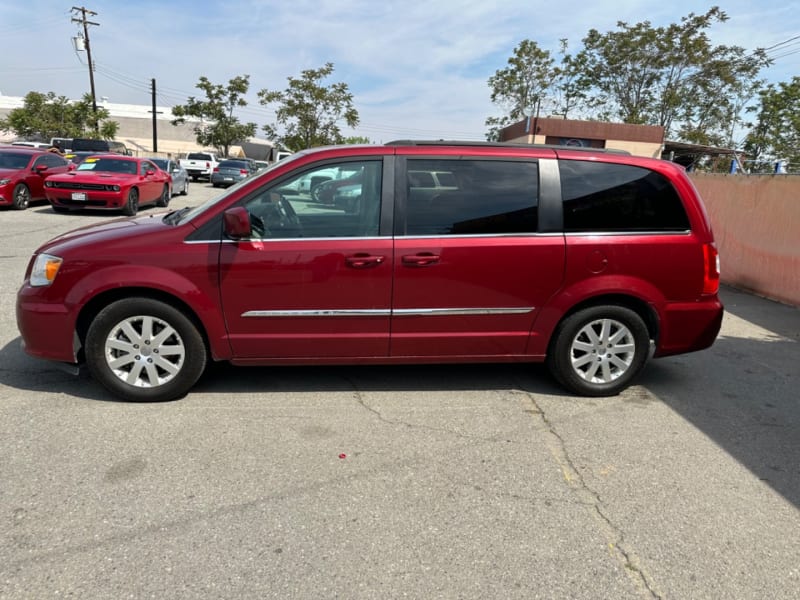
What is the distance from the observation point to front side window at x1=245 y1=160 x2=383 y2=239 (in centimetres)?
389

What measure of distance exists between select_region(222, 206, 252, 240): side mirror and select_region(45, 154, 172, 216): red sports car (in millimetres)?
11198

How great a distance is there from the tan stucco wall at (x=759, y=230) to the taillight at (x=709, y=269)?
16.6ft

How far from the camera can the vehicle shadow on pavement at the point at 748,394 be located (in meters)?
3.55

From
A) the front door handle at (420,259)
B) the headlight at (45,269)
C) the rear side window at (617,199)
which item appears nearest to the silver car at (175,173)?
the headlight at (45,269)

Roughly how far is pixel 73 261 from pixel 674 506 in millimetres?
3944

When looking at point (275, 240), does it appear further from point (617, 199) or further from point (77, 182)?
point (77, 182)

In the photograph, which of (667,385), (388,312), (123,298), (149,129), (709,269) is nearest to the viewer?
(123,298)

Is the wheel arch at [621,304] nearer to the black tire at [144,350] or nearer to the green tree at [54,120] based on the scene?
the black tire at [144,350]

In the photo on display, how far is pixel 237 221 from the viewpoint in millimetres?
3645

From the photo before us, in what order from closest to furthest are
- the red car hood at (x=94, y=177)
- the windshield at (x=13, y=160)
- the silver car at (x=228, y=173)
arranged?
the red car hood at (x=94, y=177), the windshield at (x=13, y=160), the silver car at (x=228, y=173)

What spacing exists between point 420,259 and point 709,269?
223cm

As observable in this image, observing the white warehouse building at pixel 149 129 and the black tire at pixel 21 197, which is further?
the white warehouse building at pixel 149 129

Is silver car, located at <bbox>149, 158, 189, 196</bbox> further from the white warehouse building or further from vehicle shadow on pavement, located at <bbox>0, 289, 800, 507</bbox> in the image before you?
the white warehouse building

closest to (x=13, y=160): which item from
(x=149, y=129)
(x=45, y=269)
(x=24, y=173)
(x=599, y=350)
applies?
(x=24, y=173)
